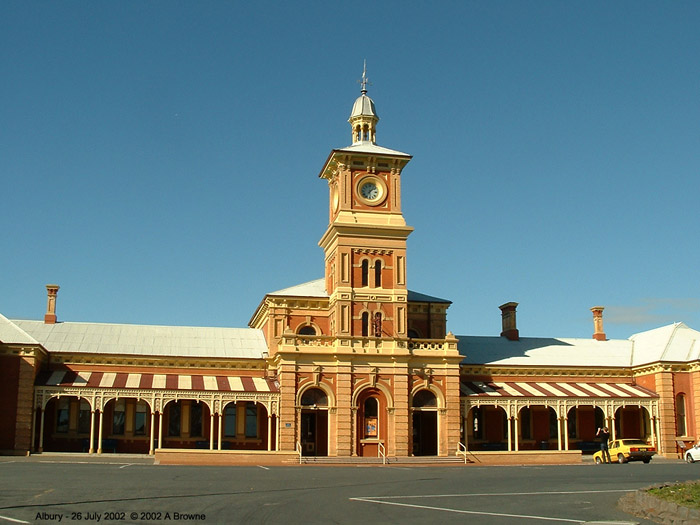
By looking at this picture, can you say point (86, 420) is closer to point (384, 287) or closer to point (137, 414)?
point (137, 414)

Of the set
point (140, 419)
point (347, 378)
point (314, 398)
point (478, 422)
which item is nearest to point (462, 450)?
point (478, 422)

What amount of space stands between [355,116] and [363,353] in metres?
15.2

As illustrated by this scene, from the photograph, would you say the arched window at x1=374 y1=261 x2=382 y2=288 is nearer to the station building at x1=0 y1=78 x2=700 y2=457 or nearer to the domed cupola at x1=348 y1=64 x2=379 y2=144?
the station building at x1=0 y1=78 x2=700 y2=457

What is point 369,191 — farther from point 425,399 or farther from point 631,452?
point 631,452

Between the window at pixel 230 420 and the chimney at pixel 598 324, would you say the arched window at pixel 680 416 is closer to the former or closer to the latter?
the chimney at pixel 598 324

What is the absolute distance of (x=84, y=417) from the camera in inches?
1854

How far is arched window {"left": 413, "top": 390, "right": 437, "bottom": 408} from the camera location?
4738cm

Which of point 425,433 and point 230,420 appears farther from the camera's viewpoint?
point 425,433

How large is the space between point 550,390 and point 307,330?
14.7 m

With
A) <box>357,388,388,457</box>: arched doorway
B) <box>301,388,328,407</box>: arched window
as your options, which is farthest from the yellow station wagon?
<box>301,388,328,407</box>: arched window

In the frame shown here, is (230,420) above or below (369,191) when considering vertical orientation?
below

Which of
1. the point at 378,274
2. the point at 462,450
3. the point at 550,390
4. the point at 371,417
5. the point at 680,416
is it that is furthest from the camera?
the point at 680,416

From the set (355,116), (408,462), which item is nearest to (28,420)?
(408,462)

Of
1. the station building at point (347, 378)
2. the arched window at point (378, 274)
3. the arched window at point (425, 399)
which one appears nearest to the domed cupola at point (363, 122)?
the station building at point (347, 378)
